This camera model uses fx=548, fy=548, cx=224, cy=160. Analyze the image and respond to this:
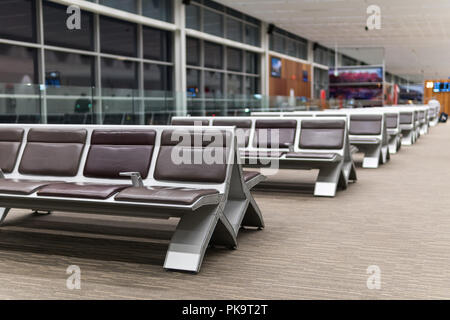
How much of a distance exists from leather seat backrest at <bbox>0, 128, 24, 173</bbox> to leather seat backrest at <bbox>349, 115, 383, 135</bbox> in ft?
20.3

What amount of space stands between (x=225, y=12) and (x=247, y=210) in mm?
15365

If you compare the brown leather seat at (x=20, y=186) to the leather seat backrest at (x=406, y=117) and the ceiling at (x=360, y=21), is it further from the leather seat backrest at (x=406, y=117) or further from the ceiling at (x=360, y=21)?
the ceiling at (x=360, y=21)

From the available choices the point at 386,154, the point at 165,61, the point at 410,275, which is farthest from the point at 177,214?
the point at 165,61

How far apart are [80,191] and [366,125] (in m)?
6.81

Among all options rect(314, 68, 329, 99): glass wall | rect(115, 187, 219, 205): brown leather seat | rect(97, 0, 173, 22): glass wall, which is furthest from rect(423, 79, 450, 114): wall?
rect(115, 187, 219, 205): brown leather seat

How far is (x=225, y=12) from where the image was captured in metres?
18.9

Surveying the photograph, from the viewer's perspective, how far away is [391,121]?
40.1 ft

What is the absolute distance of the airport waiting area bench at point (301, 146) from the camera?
638cm

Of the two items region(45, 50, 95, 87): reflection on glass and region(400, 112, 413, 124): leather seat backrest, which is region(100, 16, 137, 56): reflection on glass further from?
region(400, 112, 413, 124): leather seat backrest

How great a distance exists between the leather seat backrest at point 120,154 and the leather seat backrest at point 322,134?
3.07m

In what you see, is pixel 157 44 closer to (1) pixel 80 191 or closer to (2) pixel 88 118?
(2) pixel 88 118

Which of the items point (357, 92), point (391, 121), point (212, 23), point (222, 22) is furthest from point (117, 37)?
point (357, 92)

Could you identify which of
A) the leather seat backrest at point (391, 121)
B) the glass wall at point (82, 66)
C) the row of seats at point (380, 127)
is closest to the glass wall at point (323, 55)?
the row of seats at point (380, 127)

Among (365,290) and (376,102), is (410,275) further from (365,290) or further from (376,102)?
(376,102)
